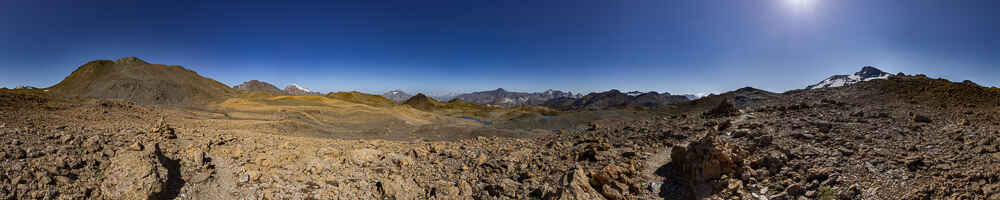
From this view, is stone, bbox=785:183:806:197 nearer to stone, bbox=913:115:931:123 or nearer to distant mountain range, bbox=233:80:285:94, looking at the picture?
stone, bbox=913:115:931:123

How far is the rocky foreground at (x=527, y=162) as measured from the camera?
15.0 ft

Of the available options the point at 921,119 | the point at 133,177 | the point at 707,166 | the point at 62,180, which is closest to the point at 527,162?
the point at 707,166

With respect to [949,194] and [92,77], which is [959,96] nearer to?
[949,194]

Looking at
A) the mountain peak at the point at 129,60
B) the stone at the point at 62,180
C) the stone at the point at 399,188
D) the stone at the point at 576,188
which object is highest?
the mountain peak at the point at 129,60

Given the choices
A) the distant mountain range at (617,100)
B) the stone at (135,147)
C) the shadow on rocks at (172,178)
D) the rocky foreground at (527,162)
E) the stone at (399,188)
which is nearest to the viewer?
the rocky foreground at (527,162)

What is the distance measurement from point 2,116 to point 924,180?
56.6 ft

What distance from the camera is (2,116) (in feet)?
18.2

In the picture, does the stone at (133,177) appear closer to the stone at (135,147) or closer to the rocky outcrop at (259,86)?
the stone at (135,147)

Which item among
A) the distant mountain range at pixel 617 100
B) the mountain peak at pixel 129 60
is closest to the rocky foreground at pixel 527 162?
the mountain peak at pixel 129 60

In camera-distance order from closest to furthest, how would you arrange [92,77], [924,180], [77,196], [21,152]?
1. [77,196]
2. [21,152]
3. [924,180]
4. [92,77]

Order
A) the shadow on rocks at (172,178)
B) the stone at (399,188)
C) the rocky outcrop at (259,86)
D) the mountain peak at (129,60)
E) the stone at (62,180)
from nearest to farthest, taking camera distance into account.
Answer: the stone at (62,180)
the shadow on rocks at (172,178)
the stone at (399,188)
the mountain peak at (129,60)
the rocky outcrop at (259,86)

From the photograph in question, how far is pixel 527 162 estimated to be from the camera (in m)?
8.61

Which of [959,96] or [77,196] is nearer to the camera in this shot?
[77,196]

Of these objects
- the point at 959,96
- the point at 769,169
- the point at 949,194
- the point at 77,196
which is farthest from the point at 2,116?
the point at 959,96
